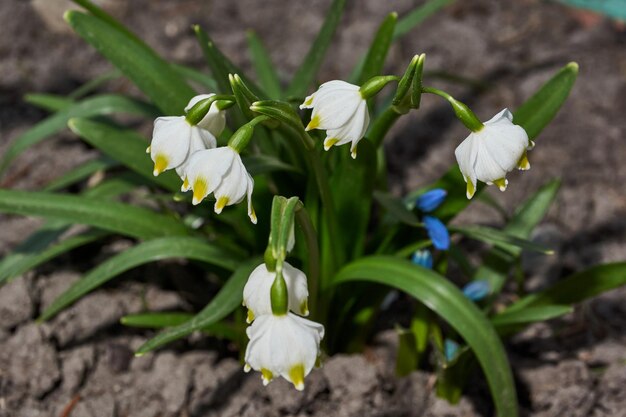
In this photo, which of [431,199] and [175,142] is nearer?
[175,142]

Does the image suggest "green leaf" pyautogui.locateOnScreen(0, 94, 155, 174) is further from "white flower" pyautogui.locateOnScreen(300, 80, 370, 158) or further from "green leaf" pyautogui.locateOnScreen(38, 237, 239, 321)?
"white flower" pyautogui.locateOnScreen(300, 80, 370, 158)

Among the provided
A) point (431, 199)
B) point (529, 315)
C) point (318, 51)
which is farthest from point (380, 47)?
point (529, 315)

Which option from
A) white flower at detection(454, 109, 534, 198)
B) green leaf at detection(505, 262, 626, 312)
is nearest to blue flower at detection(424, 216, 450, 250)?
green leaf at detection(505, 262, 626, 312)

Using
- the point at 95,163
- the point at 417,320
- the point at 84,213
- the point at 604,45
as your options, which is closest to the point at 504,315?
the point at 417,320

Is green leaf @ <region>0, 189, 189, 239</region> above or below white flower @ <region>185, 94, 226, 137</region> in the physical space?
above

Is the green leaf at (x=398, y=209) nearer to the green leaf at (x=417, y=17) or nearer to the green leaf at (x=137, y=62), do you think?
the green leaf at (x=137, y=62)

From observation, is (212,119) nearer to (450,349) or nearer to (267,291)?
(267,291)

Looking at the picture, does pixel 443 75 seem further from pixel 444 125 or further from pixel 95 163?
pixel 95 163
